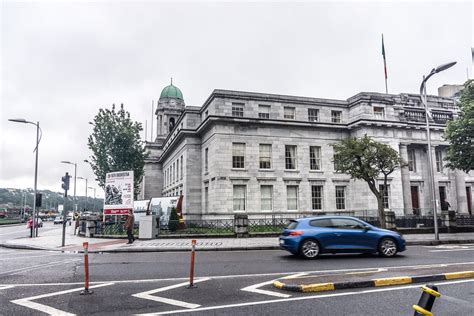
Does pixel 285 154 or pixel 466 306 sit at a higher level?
pixel 285 154

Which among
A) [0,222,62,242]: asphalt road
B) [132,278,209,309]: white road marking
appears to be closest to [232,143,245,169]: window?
[0,222,62,242]: asphalt road

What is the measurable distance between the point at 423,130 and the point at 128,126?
31.5 meters

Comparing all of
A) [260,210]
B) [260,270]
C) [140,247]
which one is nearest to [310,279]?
[260,270]

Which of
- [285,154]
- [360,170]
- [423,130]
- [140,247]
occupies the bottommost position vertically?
[140,247]

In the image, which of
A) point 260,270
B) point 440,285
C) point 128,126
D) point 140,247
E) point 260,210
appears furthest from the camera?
point 128,126

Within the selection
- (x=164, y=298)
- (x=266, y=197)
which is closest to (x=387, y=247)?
(x=164, y=298)

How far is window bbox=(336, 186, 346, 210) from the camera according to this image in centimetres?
3358

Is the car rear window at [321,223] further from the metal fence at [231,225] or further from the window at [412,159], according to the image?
the window at [412,159]

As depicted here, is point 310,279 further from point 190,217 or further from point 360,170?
point 190,217

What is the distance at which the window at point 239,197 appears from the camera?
30.6m

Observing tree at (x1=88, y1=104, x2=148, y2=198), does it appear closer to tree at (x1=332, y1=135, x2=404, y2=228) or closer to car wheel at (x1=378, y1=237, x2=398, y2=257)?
tree at (x1=332, y1=135, x2=404, y2=228)

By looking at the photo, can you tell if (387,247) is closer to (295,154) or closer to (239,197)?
(239,197)

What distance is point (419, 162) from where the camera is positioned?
36719 mm

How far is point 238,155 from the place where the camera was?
104 feet
